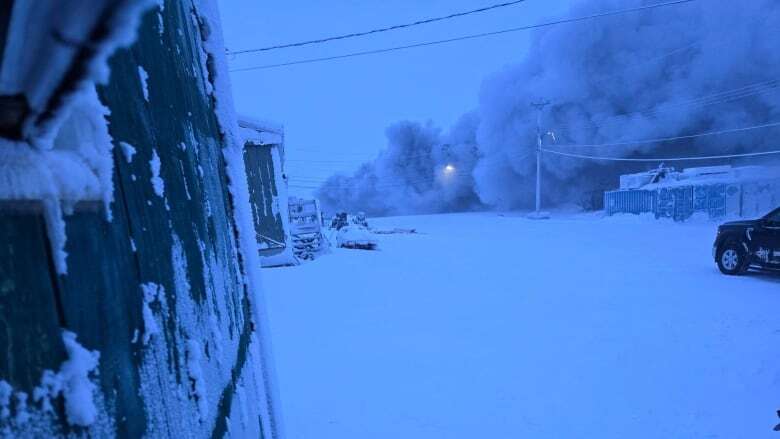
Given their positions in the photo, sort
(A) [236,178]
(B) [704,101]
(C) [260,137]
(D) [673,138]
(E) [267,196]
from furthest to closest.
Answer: (D) [673,138]
(B) [704,101]
(E) [267,196]
(C) [260,137]
(A) [236,178]

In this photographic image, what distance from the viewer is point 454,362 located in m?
4.57

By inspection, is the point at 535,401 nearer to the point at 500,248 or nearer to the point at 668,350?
the point at 668,350

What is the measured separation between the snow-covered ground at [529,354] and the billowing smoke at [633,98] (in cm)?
3304

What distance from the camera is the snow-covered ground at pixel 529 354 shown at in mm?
3426

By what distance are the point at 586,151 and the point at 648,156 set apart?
16.4 ft

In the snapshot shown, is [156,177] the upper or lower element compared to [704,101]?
lower

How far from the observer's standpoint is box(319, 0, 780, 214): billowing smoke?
110 feet

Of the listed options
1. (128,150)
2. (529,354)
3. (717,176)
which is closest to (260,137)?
(529,354)

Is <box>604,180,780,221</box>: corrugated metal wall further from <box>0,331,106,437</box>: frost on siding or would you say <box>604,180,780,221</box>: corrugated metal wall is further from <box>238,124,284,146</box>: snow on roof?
<box>0,331,106,437</box>: frost on siding

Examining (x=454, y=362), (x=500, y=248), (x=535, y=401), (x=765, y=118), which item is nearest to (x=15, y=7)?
(x=535, y=401)

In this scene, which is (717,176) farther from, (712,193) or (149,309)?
(149,309)

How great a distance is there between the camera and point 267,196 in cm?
1062

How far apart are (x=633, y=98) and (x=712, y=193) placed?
17.0 metres

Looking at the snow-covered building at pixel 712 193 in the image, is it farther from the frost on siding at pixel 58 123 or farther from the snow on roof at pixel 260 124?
the frost on siding at pixel 58 123
